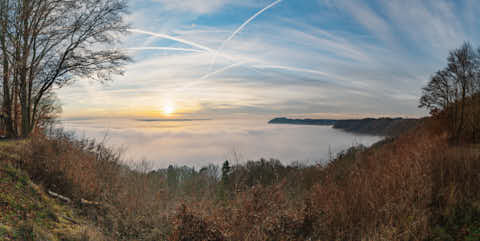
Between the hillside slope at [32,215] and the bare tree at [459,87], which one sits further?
the bare tree at [459,87]

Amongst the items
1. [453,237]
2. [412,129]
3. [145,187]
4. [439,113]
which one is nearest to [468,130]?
[439,113]

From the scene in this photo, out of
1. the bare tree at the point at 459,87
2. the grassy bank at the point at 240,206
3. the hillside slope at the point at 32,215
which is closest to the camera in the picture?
the hillside slope at the point at 32,215

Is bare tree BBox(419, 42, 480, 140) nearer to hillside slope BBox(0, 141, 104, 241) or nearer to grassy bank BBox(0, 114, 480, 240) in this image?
grassy bank BBox(0, 114, 480, 240)

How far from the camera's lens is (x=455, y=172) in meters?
8.53

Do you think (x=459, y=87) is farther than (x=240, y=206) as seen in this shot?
Yes

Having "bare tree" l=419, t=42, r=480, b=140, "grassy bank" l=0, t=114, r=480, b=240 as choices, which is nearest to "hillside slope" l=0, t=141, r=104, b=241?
"grassy bank" l=0, t=114, r=480, b=240

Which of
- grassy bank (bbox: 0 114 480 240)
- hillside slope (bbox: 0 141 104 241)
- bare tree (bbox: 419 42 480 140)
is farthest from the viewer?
bare tree (bbox: 419 42 480 140)

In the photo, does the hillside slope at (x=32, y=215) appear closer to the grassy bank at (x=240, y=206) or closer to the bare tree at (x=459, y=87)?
the grassy bank at (x=240, y=206)

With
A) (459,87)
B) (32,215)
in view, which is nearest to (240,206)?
(32,215)

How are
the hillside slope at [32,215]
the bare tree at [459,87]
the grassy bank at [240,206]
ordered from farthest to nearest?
the bare tree at [459,87] < the grassy bank at [240,206] < the hillside slope at [32,215]

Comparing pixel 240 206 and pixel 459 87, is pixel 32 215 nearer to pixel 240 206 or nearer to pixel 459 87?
pixel 240 206

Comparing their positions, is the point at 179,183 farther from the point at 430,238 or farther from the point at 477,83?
the point at 477,83

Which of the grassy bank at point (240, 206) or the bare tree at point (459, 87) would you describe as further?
the bare tree at point (459, 87)

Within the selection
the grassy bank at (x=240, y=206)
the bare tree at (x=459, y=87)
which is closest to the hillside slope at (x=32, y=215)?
the grassy bank at (x=240, y=206)
